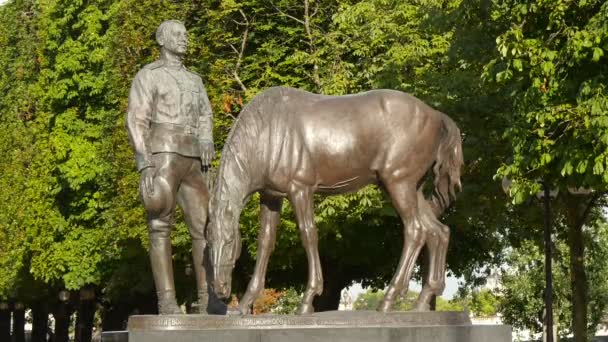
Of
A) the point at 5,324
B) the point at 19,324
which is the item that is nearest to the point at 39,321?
the point at 19,324

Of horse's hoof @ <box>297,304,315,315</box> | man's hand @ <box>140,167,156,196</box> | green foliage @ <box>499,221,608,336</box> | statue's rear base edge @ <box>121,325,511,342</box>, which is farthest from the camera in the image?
green foliage @ <box>499,221,608,336</box>

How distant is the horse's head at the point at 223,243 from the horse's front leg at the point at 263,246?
0.34 m

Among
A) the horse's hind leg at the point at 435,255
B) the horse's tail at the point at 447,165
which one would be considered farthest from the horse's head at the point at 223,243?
the horse's tail at the point at 447,165

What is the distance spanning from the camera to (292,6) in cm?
3734

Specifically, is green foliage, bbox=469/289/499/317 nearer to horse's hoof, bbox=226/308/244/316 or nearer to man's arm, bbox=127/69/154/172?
horse's hoof, bbox=226/308/244/316

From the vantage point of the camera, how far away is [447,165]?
619 inches

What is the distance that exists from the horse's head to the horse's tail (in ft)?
8.43

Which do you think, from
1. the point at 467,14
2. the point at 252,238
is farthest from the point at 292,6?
the point at 467,14

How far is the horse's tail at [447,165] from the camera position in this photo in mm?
15680

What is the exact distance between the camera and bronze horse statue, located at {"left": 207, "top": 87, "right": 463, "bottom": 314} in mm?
15086

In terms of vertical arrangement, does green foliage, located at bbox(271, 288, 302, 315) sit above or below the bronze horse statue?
above

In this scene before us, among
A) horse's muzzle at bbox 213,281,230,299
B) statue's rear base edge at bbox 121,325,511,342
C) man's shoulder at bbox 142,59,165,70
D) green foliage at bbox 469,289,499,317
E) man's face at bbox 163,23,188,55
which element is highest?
green foliage at bbox 469,289,499,317

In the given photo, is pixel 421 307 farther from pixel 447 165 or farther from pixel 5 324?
pixel 5 324

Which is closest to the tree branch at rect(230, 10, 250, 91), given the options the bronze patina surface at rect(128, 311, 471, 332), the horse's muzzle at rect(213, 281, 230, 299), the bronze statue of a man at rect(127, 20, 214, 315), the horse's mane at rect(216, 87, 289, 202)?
the bronze statue of a man at rect(127, 20, 214, 315)
